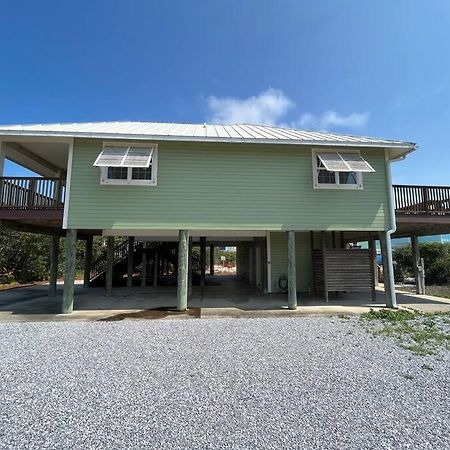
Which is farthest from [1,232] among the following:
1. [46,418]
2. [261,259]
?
[46,418]

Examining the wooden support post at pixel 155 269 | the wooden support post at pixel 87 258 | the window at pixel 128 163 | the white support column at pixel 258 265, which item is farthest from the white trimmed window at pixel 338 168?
the wooden support post at pixel 87 258

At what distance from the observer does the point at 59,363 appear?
4.57m

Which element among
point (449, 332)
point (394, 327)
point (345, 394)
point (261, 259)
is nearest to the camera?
point (345, 394)

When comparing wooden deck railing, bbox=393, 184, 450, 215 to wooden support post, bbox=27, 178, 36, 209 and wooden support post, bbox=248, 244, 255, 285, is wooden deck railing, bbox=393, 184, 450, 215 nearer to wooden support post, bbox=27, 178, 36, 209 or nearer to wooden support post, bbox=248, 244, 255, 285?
wooden support post, bbox=248, 244, 255, 285

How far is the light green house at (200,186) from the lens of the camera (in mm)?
8453

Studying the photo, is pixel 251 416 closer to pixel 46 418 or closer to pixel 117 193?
pixel 46 418

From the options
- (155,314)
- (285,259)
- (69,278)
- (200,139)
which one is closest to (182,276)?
(155,314)

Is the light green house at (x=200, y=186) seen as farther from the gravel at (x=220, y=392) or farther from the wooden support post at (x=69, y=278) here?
the gravel at (x=220, y=392)

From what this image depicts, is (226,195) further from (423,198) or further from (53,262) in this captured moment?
(53,262)

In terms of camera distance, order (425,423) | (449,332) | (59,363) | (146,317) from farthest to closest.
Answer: (146,317), (449,332), (59,363), (425,423)

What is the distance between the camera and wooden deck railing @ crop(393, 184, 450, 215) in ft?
32.8

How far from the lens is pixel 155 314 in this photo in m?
8.18

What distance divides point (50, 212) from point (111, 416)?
7.14 meters

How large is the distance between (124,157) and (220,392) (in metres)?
6.73
